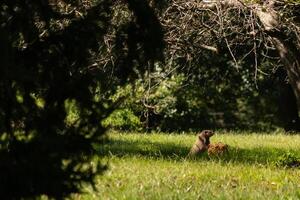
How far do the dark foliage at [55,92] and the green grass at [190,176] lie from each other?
1.28 m

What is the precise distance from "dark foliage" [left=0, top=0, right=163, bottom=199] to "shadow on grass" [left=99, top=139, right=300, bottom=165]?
5827mm

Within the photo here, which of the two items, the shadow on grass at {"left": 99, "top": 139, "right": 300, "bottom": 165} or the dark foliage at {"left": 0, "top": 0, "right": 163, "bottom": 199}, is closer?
the dark foliage at {"left": 0, "top": 0, "right": 163, "bottom": 199}

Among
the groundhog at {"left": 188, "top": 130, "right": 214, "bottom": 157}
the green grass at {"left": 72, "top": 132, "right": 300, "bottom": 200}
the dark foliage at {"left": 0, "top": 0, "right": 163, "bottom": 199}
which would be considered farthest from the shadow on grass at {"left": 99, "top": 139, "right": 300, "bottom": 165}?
the dark foliage at {"left": 0, "top": 0, "right": 163, "bottom": 199}

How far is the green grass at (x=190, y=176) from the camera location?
677 centimetres

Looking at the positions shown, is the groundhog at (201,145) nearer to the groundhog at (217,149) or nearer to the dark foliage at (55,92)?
the groundhog at (217,149)

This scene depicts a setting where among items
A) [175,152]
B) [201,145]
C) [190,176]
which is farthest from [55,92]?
[175,152]

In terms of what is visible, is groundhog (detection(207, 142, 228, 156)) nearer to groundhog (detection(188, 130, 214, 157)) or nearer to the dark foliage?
groundhog (detection(188, 130, 214, 157))

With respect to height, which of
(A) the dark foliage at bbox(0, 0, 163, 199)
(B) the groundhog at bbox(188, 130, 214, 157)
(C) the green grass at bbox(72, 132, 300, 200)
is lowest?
(C) the green grass at bbox(72, 132, 300, 200)

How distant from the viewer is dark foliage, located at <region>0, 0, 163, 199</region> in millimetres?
3328

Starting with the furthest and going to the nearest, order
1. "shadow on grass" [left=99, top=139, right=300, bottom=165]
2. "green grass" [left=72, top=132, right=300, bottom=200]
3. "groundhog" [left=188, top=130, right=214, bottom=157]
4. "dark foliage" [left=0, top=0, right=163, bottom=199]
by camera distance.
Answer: "groundhog" [left=188, top=130, right=214, bottom=157]
"shadow on grass" [left=99, top=139, right=300, bottom=165]
"green grass" [left=72, top=132, right=300, bottom=200]
"dark foliage" [left=0, top=0, right=163, bottom=199]

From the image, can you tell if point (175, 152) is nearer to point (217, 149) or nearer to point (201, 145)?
point (201, 145)

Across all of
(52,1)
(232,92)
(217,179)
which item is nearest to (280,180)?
(217,179)

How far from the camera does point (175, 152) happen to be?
447 inches

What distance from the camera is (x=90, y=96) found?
11.9 ft
